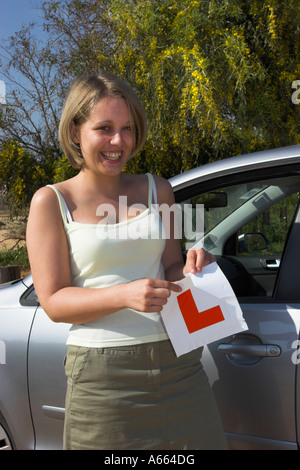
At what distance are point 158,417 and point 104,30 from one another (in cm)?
758

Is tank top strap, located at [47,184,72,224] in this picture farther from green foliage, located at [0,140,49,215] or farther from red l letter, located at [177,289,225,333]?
green foliage, located at [0,140,49,215]

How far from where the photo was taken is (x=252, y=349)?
72.7 inches

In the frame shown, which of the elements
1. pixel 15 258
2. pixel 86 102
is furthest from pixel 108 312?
pixel 15 258

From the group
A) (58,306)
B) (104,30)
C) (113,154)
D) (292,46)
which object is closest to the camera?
(58,306)

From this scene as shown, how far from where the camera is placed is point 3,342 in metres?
2.35

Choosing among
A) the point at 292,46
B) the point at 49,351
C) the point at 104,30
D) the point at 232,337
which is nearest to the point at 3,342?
the point at 49,351

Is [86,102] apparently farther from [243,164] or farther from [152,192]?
[243,164]

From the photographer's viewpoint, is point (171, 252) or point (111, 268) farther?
point (171, 252)

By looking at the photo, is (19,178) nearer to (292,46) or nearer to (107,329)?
(292,46)

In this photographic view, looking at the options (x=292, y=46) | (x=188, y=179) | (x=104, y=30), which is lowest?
(x=188, y=179)

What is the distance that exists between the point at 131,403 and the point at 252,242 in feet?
7.23

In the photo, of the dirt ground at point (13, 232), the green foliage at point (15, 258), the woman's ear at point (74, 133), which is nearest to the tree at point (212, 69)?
the green foliage at point (15, 258)

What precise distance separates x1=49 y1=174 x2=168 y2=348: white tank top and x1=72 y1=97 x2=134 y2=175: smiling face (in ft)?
0.51

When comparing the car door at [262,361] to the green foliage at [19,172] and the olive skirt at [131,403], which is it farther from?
the green foliage at [19,172]
